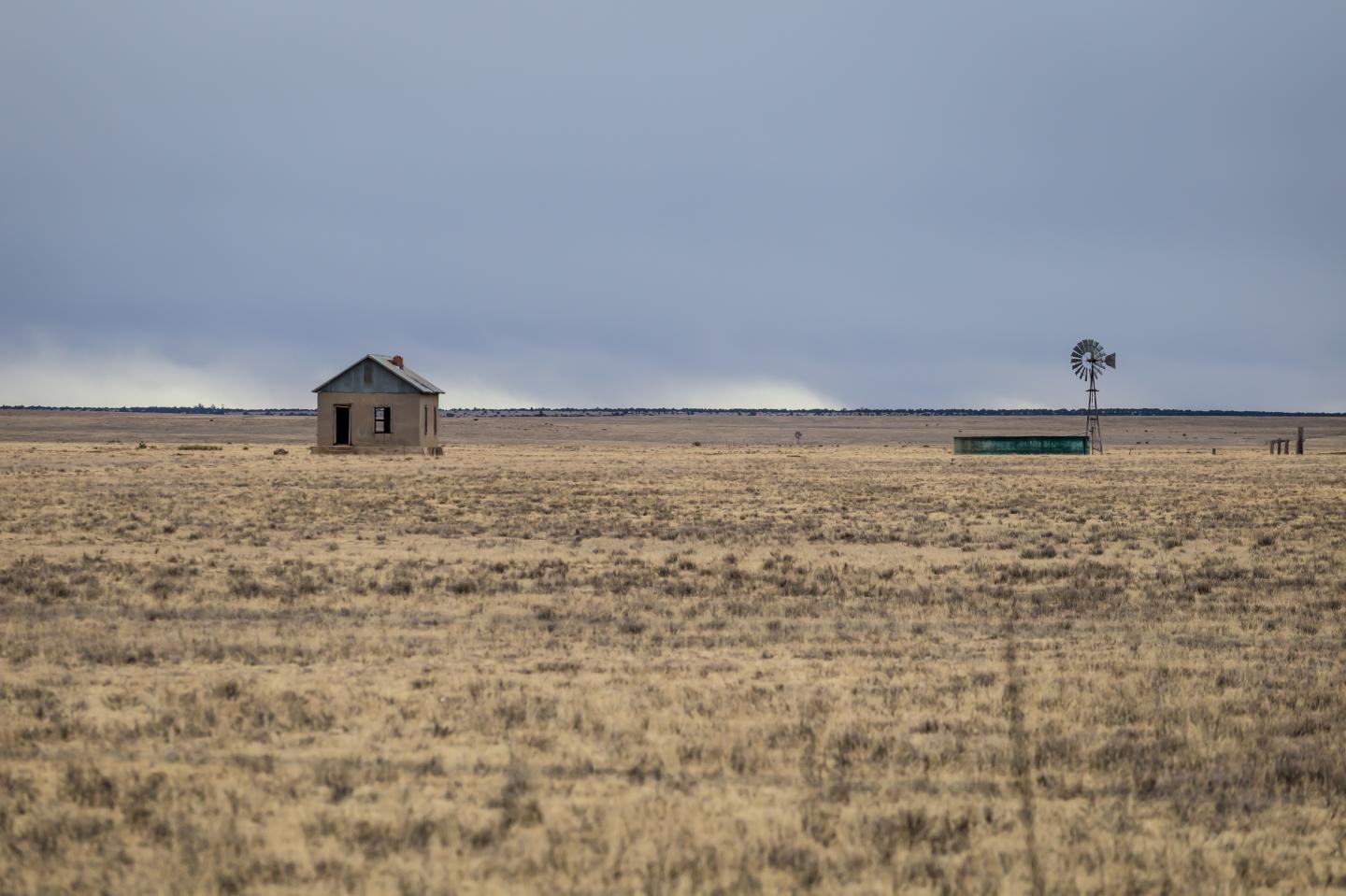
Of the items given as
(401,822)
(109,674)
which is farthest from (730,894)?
(109,674)

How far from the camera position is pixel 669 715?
9.48 metres

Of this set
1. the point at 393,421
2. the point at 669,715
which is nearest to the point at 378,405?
the point at 393,421

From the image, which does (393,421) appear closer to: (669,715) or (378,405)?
(378,405)

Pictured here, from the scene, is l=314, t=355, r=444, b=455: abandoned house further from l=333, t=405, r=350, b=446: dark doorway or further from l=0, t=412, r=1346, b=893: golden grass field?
l=0, t=412, r=1346, b=893: golden grass field

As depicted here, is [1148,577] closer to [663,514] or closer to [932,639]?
[932,639]

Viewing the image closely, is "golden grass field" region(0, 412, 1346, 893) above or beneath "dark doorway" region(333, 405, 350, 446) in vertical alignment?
beneath

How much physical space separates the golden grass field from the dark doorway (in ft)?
134

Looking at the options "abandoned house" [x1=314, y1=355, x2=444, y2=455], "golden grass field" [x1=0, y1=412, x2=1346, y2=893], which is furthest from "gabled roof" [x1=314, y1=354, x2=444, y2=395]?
"golden grass field" [x1=0, y1=412, x2=1346, y2=893]

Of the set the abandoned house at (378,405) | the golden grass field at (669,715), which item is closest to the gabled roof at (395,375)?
the abandoned house at (378,405)

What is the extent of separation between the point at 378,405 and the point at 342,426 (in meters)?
2.89

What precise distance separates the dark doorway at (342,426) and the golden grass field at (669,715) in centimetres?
4072

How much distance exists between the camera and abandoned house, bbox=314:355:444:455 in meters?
62.0

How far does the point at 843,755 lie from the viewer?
27.6 feet

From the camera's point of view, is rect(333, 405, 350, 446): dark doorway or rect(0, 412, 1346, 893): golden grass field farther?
rect(333, 405, 350, 446): dark doorway
